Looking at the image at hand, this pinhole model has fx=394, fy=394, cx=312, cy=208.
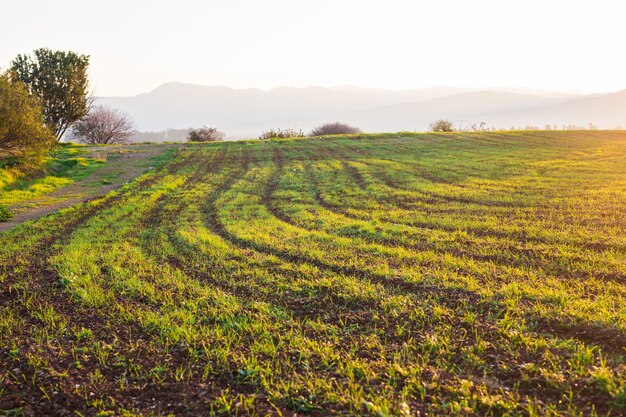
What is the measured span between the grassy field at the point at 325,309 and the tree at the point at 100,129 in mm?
50849

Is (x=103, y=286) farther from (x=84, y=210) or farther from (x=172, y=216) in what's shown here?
(x=84, y=210)

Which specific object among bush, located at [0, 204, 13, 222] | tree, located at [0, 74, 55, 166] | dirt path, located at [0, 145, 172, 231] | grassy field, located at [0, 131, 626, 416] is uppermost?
tree, located at [0, 74, 55, 166]

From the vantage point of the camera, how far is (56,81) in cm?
3819

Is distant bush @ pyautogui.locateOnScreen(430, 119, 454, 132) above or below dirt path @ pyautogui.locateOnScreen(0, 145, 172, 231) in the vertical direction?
above

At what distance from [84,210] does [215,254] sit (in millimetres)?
9119

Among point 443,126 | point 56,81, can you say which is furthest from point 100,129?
point 443,126

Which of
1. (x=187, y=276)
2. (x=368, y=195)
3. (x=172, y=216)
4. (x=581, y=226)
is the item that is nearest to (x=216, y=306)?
(x=187, y=276)

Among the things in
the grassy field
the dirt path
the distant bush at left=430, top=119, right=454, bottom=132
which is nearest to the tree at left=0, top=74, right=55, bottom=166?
the dirt path

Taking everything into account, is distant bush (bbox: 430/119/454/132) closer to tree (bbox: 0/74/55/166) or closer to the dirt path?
the dirt path

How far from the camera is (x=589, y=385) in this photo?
4.32 metres

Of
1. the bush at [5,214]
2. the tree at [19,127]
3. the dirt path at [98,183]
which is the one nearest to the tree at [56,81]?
the dirt path at [98,183]

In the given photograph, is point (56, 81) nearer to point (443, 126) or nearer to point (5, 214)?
point (5, 214)

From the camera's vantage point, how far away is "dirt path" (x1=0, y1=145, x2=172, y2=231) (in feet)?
53.2

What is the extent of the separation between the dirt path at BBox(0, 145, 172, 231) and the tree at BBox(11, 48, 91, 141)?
25.1 feet
